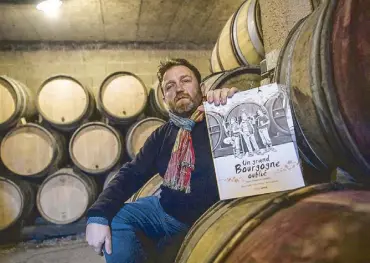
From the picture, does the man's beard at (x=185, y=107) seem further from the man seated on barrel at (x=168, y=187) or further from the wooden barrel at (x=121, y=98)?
the wooden barrel at (x=121, y=98)

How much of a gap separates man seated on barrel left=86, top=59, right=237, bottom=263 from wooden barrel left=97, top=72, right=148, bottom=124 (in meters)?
2.45

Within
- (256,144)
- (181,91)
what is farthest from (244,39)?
(256,144)

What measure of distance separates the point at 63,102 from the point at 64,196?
47.1 inches

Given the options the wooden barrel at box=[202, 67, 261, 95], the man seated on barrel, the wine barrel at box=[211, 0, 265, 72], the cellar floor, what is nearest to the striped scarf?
the man seated on barrel

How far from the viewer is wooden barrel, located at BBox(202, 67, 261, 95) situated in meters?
2.39

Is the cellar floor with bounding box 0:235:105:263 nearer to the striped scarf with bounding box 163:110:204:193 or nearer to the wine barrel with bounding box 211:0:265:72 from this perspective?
the striped scarf with bounding box 163:110:204:193

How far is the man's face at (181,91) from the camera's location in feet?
6.40

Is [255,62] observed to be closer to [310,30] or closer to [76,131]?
[310,30]

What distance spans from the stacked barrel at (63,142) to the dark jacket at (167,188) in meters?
2.30

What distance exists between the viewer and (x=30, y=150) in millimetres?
4184

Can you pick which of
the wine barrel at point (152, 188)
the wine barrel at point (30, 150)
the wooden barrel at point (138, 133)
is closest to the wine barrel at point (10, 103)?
the wine barrel at point (30, 150)

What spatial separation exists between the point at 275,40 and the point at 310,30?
0.87 meters

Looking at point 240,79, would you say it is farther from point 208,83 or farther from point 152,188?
point 152,188

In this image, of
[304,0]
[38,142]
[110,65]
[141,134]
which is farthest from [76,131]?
[304,0]
